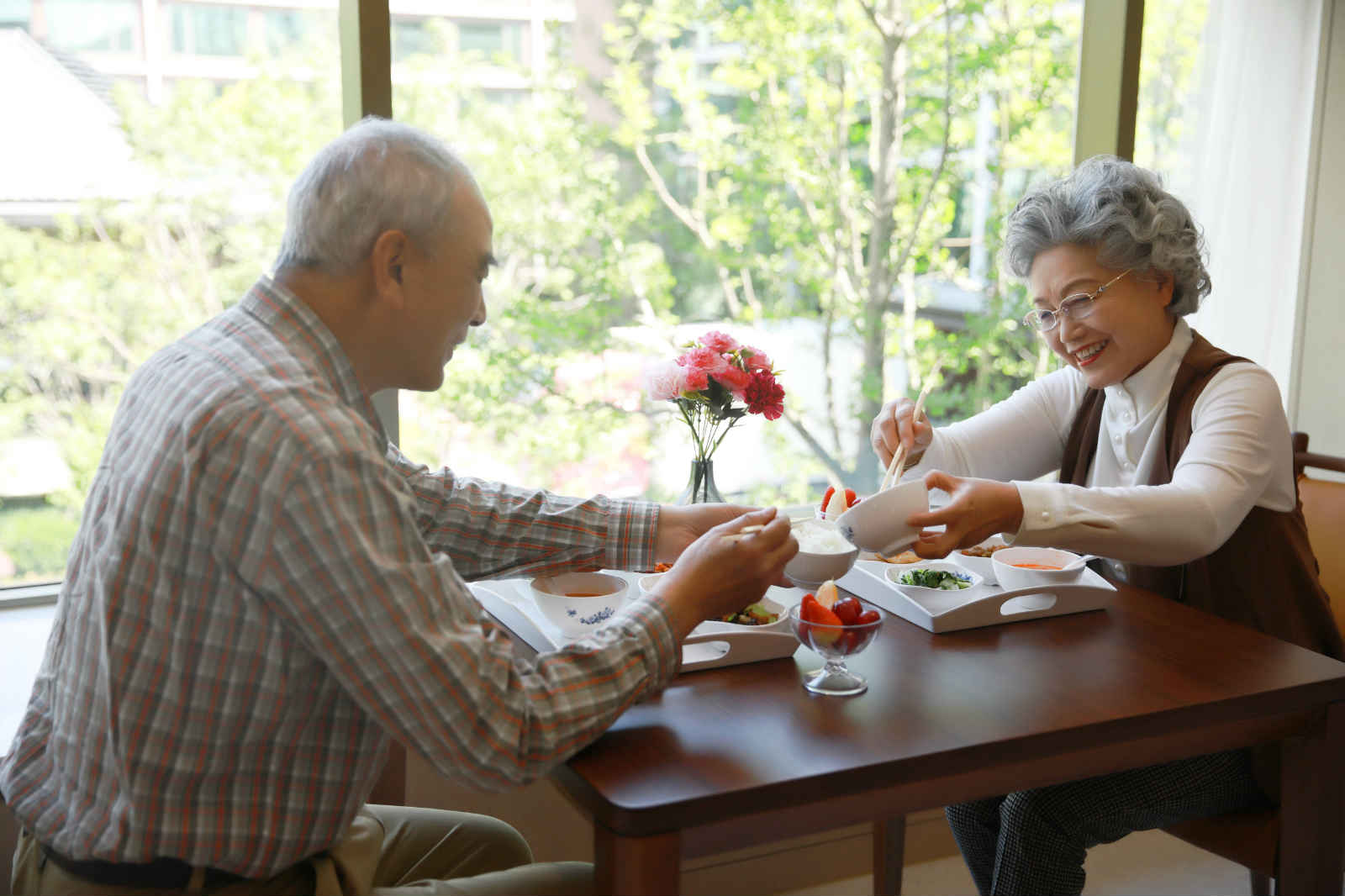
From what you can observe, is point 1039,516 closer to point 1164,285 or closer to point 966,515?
point 966,515

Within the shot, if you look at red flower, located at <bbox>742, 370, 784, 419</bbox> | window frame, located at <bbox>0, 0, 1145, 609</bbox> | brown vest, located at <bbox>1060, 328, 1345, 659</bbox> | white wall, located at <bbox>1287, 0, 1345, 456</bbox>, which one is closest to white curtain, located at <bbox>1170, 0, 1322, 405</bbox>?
white wall, located at <bbox>1287, 0, 1345, 456</bbox>

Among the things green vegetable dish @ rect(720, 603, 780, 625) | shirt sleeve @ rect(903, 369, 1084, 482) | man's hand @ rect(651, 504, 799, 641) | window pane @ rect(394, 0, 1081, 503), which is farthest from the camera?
window pane @ rect(394, 0, 1081, 503)

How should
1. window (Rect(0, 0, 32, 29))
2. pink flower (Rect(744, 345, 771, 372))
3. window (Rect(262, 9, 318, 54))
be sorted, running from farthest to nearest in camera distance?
window (Rect(262, 9, 318, 54))
window (Rect(0, 0, 32, 29))
pink flower (Rect(744, 345, 771, 372))

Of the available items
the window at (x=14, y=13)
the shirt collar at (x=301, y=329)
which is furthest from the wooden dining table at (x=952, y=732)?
the window at (x=14, y=13)

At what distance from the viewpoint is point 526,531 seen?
164 cm

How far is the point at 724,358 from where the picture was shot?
183 cm

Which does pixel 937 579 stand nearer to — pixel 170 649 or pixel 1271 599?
pixel 1271 599

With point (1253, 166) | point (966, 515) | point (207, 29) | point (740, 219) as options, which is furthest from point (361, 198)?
point (740, 219)

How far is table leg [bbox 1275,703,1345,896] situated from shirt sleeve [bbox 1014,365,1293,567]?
1.04ft

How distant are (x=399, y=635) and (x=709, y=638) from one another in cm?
50

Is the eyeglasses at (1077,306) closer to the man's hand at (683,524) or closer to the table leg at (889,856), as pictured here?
the man's hand at (683,524)

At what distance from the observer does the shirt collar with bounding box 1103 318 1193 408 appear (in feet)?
6.33

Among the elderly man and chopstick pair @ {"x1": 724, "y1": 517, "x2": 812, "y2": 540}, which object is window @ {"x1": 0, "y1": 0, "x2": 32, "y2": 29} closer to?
the elderly man

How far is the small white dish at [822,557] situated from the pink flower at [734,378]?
301 mm
